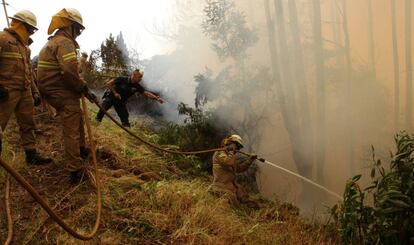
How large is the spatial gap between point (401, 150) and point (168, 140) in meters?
8.09

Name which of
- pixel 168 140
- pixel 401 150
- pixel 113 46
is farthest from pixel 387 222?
pixel 113 46

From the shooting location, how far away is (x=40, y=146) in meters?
6.29

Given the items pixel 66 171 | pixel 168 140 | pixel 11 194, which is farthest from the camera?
pixel 168 140

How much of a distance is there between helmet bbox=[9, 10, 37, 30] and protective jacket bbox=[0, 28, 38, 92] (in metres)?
0.19

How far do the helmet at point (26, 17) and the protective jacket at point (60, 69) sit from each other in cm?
44

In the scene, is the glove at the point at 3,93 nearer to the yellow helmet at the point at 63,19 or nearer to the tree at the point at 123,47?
the yellow helmet at the point at 63,19

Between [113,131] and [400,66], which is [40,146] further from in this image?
[400,66]

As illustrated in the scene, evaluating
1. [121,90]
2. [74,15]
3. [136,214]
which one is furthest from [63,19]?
[121,90]

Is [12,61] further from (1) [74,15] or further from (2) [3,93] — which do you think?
(1) [74,15]

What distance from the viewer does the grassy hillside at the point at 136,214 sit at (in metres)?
4.00

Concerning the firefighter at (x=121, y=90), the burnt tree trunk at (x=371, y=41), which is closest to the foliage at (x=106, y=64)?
the firefighter at (x=121, y=90)

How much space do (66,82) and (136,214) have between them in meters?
1.65

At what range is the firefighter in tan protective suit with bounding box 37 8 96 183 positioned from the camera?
15.1 ft

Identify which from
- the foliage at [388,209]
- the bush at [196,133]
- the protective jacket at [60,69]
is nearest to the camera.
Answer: the foliage at [388,209]
